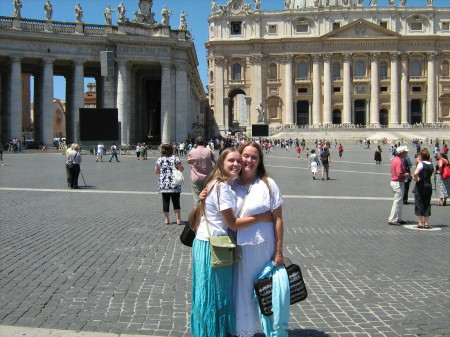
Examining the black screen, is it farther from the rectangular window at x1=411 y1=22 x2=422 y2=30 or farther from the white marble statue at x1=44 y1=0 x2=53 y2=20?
the rectangular window at x1=411 y1=22 x2=422 y2=30

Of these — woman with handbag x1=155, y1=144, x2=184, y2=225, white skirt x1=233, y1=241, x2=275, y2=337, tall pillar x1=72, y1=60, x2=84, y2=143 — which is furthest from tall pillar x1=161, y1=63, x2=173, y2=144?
white skirt x1=233, y1=241, x2=275, y2=337

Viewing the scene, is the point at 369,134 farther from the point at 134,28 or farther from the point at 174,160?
the point at 174,160

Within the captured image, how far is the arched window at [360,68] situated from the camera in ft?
267

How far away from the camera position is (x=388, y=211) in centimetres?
1239

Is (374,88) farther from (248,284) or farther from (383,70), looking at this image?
(248,284)

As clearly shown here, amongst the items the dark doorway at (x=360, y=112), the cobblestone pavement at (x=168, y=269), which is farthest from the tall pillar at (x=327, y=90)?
the cobblestone pavement at (x=168, y=269)

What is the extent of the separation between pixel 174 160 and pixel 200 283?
22.0ft

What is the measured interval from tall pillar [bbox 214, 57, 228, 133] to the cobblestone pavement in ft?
225

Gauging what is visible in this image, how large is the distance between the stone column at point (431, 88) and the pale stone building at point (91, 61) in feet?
166

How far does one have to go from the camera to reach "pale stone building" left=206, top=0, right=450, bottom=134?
263 ft

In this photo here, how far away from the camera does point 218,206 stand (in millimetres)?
4012

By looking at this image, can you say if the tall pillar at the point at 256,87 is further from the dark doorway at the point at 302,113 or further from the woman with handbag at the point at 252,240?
the woman with handbag at the point at 252,240

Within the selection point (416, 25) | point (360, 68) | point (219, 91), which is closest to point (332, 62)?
point (360, 68)

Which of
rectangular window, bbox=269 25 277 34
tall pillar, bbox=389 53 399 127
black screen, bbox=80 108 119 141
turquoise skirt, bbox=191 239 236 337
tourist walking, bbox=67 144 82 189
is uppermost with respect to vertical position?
rectangular window, bbox=269 25 277 34
